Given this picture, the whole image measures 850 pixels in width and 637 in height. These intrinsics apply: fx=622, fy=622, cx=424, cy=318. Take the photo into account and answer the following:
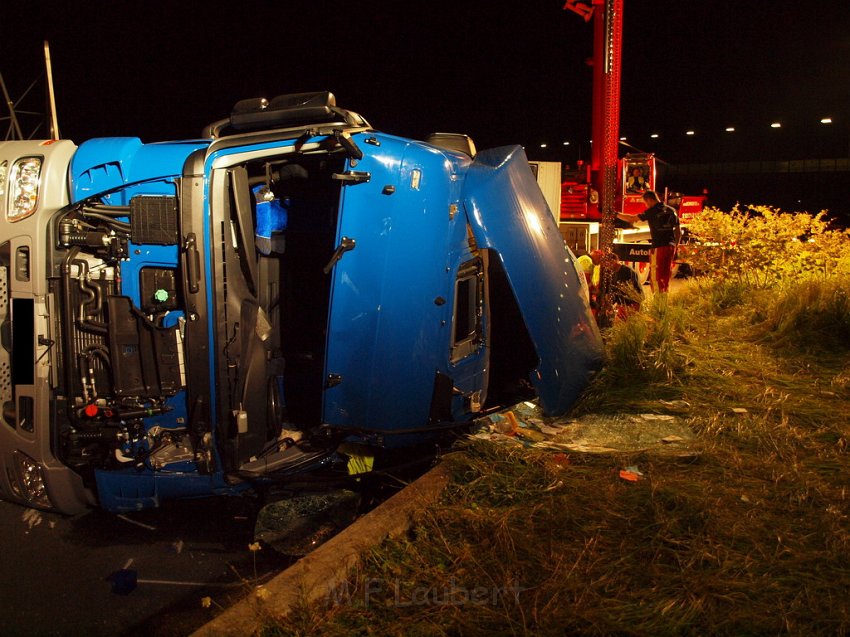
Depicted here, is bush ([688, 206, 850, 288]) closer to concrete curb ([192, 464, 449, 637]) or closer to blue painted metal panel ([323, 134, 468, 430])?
blue painted metal panel ([323, 134, 468, 430])

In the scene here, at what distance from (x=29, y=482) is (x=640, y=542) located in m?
3.39

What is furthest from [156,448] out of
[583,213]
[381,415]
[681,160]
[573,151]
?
[681,160]

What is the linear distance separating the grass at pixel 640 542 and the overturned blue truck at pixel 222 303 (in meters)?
0.89

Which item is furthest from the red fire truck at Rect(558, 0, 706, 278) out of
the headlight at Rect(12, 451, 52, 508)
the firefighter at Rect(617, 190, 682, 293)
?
the headlight at Rect(12, 451, 52, 508)

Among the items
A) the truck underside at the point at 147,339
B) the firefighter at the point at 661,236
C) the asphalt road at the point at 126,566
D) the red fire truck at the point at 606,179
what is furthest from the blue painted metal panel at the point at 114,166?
the firefighter at the point at 661,236

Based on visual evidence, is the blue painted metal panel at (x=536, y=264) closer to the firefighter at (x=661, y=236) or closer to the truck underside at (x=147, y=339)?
the truck underside at (x=147, y=339)

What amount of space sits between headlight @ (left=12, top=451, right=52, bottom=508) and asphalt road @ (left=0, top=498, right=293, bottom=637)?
1.11ft

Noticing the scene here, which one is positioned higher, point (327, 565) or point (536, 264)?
point (536, 264)

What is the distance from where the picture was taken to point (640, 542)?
292 centimetres

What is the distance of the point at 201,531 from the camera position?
398 cm

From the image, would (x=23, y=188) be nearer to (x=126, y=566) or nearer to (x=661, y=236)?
(x=126, y=566)

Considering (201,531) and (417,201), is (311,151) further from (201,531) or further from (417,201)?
(201,531)

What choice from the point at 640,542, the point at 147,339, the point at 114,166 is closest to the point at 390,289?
the point at 147,339

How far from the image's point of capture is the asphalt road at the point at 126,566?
3.10 metres
